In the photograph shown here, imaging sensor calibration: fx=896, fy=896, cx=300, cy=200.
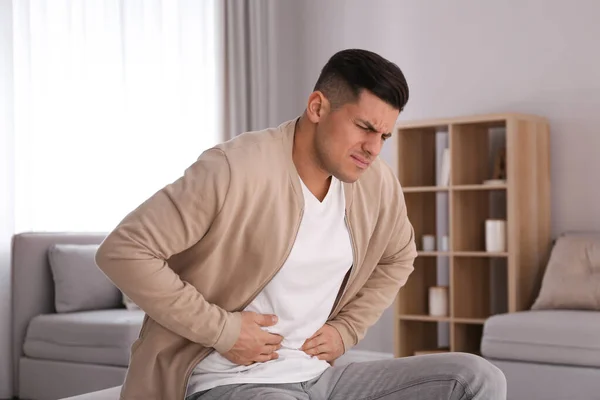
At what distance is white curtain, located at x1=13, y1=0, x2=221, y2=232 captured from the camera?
4.78 m

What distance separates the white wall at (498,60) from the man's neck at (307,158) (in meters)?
3.02

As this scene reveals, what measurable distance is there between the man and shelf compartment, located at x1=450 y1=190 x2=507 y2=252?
9.28 ft

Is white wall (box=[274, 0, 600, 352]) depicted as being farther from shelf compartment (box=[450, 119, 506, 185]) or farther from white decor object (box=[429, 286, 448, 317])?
white decor object (box=[429, 286, 448, 317])

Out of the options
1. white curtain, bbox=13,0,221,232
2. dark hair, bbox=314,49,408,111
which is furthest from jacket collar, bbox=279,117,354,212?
white curtain, bbox=13,0,221,232

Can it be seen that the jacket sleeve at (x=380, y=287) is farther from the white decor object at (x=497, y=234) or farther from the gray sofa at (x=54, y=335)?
the white decor object at (x=497, y=234)

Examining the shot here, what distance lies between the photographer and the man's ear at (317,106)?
70.7 inches

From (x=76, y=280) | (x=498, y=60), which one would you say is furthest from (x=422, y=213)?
(x=76, y=280)

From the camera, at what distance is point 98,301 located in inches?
181

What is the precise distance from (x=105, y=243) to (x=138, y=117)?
146 inches

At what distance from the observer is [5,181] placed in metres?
4.55

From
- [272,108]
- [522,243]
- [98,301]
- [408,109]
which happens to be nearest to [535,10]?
[408,109]

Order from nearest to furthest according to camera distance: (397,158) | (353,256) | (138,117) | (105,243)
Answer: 1. (105,243)
2. (353,256)
3. (397,158)
4. (138,117)

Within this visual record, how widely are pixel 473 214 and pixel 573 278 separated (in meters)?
0.70

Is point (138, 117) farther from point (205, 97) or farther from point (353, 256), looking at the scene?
point (353, 256)
